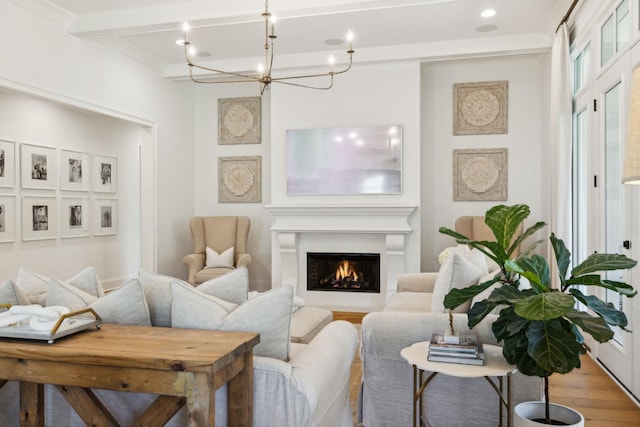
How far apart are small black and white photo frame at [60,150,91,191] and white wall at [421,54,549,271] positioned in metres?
4.29

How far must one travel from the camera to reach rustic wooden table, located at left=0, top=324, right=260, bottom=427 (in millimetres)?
1518

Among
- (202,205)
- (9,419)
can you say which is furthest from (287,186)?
(9,419)

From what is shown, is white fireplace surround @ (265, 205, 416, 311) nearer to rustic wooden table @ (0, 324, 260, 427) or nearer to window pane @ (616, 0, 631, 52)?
window pane @ (616, 0, 631, 52)

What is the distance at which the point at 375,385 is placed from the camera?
2691 mm

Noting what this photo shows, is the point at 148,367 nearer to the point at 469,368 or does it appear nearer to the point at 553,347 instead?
the point at 469,368

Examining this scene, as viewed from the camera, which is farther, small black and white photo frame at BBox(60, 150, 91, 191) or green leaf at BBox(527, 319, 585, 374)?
small black and white photo frame at BBox(60, 150, 91, 191)

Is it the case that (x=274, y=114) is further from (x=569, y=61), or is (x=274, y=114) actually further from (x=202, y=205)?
(x=569, y=61)

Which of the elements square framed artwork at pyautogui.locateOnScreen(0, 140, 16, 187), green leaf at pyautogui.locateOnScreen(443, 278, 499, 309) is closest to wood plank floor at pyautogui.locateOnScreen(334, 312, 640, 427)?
A: green leaf at pyautogui.locateOnScreen(443, 278, 499, 309)

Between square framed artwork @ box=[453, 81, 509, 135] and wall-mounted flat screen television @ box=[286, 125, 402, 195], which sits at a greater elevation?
square framed artwork @ box=[453, 81, 509, 135]

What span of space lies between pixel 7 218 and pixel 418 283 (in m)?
4.28

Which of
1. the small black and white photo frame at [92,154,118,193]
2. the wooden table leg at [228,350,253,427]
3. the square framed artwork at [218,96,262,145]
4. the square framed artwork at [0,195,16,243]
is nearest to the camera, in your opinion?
the wooden table leg at [228,350,253,427]

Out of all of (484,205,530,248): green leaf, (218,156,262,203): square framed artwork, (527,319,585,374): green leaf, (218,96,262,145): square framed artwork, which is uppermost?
(218,96,262,145): square framed artwork

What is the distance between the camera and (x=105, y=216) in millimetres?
7086

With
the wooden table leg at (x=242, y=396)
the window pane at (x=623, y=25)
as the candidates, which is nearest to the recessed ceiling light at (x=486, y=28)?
the window pane at (x=623, y=25)
